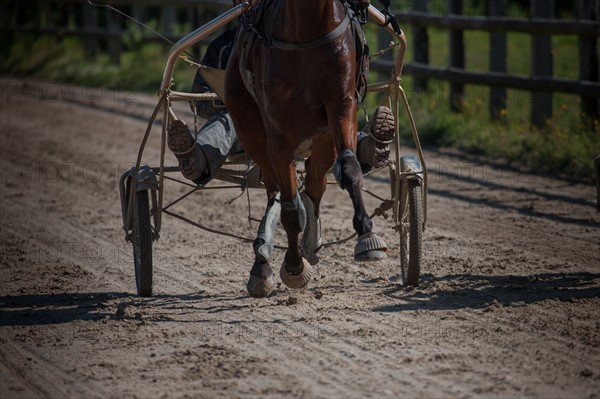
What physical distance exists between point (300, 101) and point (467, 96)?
8.26 m

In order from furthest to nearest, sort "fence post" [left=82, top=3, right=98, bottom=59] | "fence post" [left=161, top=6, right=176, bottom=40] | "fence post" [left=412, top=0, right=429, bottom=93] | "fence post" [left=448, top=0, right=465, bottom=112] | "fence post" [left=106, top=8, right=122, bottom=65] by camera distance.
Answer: "fence post" [left=82, top=3, right=98, bottom=59] < "fence post" [left=106, top=8, right=122, bottom=65] < "fence post" [left=161, top=6, right=176, bottom=40] < "fence post" [left=412, top=0, right=429, bottom=93] < "fence post" [left=448, top=0, right=465, bottom=112]

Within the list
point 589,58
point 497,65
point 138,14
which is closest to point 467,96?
point 497,65

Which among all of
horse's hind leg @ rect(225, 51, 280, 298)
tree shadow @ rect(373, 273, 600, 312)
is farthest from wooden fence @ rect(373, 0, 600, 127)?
horse's hind leg @ rect(225, 51, 280, 298)

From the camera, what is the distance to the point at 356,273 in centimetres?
638

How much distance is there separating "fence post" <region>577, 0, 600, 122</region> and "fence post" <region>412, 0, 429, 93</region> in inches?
117

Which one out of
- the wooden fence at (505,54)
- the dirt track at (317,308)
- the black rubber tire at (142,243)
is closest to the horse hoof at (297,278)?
the dirt track at (317,308)

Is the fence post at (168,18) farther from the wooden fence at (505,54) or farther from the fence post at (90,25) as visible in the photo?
the wooden fence at (505,54)

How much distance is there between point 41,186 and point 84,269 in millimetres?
3637

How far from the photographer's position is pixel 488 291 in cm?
578

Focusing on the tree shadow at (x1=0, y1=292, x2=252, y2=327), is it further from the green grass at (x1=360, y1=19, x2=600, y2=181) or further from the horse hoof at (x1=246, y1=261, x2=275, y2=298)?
the green grass at (x1=360, y1=19, x2=600, y2=181)

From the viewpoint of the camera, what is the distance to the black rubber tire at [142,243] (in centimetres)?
590

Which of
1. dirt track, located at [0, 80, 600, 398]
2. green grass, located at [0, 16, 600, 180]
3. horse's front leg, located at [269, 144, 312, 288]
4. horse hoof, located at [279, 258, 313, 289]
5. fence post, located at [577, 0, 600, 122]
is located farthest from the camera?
fence post, located at [577, 0, 600, 122]

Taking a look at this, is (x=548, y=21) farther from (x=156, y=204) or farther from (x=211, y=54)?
(x=156, y=204)

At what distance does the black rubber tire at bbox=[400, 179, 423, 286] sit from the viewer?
5.75 metres
